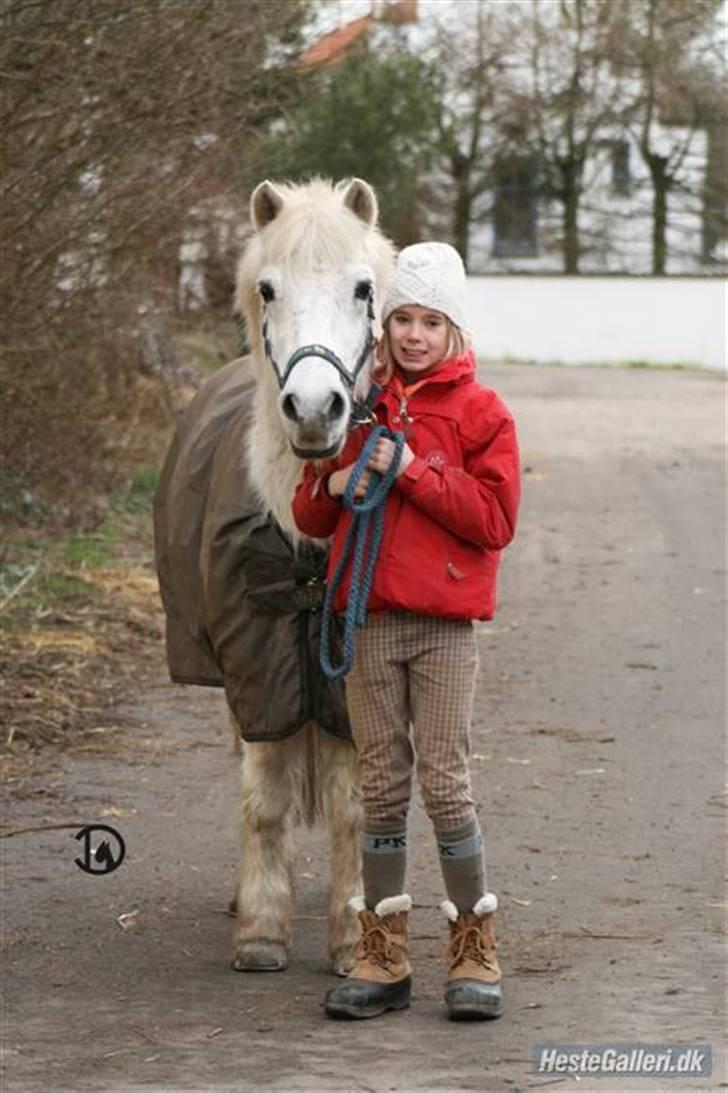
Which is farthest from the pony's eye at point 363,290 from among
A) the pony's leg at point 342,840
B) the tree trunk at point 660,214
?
the tree trunk at point 660,214

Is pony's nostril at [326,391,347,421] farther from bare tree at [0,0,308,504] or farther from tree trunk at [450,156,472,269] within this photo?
tree trunk at [450,156,472,269]

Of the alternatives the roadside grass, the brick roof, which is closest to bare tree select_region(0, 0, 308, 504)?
the brick roof

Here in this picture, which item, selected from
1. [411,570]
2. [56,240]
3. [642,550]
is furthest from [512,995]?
[642,550]

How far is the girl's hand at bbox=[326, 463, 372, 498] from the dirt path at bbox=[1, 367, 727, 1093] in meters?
1.30

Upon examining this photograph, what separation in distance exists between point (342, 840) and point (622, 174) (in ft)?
122

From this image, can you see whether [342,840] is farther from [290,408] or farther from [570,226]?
[570,226]

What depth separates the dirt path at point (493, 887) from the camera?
207 inches

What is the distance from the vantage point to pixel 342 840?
610 cm

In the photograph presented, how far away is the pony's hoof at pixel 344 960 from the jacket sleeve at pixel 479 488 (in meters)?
1.27

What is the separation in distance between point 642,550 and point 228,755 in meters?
5.51

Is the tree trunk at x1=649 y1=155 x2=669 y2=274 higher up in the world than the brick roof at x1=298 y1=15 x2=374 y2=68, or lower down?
lower down

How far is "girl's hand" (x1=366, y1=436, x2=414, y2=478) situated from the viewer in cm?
534

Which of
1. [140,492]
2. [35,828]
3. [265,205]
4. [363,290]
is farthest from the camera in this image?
[140,492]

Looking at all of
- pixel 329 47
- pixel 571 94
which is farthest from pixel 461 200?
pixel 329 47
